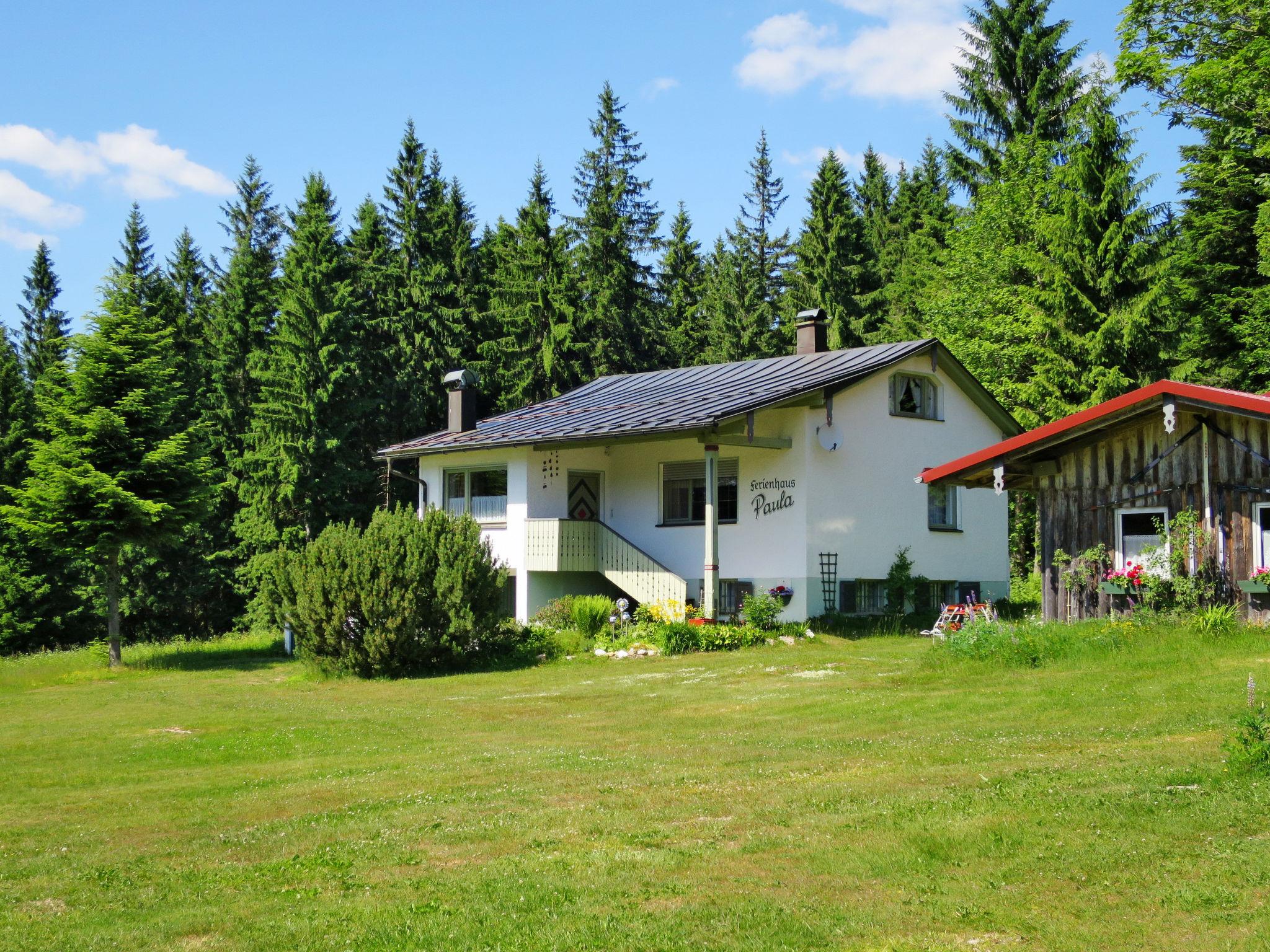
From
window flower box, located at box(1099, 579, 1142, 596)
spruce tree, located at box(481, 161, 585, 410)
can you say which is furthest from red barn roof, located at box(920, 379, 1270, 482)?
spruce tree, located at box(481, 161, 585, 410)

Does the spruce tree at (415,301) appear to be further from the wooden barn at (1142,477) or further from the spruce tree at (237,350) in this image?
the wooden barn at (1142,477)

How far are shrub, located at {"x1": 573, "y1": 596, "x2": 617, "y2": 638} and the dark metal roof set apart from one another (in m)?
3.54

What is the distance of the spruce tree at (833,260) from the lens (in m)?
48.2

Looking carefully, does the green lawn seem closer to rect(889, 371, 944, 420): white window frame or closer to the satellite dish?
the satellite dish

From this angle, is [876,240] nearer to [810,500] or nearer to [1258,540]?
[810,500]

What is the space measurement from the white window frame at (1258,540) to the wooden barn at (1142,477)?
12 millimetres

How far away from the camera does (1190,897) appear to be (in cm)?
621

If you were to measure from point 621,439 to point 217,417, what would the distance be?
25248mm

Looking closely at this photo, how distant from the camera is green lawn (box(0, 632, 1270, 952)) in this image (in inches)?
250

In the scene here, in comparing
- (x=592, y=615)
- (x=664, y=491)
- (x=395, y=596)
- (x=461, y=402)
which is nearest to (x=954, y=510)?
(x=664, y=491)

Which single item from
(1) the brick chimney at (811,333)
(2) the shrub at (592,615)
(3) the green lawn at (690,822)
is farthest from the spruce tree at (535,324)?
Answer: (3) the green lawn at (690,822)

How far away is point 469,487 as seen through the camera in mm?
31734

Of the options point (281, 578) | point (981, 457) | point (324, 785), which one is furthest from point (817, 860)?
point (281, 578)

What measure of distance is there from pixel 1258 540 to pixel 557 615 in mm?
14005
